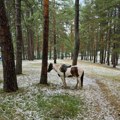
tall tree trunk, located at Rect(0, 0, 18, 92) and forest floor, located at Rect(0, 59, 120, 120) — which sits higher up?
tall tree trunk, located at Rect(0, 0, 18, 92)

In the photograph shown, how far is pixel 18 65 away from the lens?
19875 mm

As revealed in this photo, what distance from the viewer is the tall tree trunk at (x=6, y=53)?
1120 cm

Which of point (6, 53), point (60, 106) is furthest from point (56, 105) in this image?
point (6, 53)

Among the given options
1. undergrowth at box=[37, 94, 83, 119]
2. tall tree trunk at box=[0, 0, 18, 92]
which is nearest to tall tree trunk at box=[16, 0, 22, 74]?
tall tree trunk at box=[0, 0, 18, 92]

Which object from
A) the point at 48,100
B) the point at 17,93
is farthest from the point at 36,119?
the point at 17,93

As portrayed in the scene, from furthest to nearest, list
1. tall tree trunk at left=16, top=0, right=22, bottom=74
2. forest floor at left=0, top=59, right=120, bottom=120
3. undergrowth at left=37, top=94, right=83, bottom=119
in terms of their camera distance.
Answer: tall tree trunk at left=16, top=0, right=22, bottom=74 < undergrowth at left=37, top=94, right=83, bottom=119 < forest floor at left=0, top=59, right=120, bottom=120

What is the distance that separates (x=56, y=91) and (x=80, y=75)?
8.13 feet

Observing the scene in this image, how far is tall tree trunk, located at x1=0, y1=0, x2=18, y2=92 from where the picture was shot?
11.2 metres

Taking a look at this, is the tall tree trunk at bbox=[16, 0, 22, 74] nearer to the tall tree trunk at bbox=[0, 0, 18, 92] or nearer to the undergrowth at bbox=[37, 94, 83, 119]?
the tall tree trunk at bbox=[0, 0, 18, 92]

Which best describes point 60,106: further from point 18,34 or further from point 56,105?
point 18,34

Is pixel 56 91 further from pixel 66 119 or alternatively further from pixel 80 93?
pixel 66 119

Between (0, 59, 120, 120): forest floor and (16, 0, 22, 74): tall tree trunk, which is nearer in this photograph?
(0, 59, 120, 120): forest floor

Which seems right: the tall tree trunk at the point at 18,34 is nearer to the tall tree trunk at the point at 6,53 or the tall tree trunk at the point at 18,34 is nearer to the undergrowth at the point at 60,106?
the tall tree trunk at the point at 6,53

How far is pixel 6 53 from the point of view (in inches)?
454
